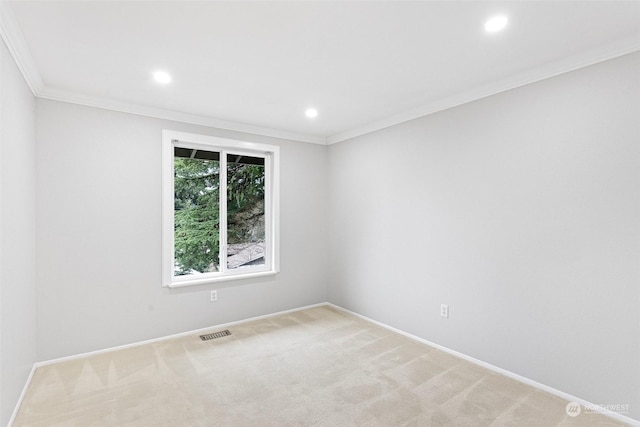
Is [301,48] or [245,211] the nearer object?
[301,48]

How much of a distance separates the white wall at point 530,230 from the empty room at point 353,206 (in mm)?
16

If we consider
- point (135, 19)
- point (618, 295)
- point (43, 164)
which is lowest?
point (618, 295)

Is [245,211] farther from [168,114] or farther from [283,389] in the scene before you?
[283,389]

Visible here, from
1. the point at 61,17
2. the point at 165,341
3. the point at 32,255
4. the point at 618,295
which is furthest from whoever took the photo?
the point at 165,341

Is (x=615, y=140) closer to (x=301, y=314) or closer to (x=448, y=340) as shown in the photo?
(x=448, y=340)

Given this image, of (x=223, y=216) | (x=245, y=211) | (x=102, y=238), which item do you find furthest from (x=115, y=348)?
(x=245, y=211)

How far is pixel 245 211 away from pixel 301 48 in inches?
98.0

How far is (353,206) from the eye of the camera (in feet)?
14.2

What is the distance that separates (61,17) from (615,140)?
364cm

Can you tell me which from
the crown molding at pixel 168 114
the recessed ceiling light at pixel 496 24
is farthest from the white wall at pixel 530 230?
the crown molding at pixel 168 114

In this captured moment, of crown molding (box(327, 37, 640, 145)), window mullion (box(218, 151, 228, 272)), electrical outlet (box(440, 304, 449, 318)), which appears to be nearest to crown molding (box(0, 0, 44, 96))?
window mullion (box(218, 151, 228, 272))

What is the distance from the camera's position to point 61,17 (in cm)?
188

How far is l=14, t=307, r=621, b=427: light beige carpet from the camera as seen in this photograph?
6.98 ft

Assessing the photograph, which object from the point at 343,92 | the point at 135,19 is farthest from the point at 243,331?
the point at 135,19
